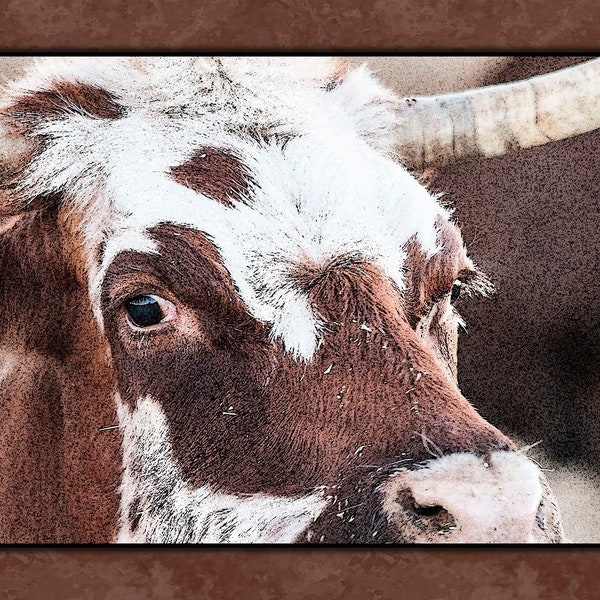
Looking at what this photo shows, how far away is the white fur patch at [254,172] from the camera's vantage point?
155cm

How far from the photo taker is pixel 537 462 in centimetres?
179

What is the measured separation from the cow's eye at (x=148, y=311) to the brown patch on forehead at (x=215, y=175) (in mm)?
223

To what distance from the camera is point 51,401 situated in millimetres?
1697

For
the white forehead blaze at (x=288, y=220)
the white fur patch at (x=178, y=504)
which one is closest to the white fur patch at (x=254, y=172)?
the white forehead blaze at (x=288, y=220)

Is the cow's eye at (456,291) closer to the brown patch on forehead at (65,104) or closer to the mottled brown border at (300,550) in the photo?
the mottled brown border at (300,550)

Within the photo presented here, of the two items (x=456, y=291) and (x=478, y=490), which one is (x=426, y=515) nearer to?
(x=478, y=490)

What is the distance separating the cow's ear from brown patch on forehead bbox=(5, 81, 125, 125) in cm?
48
